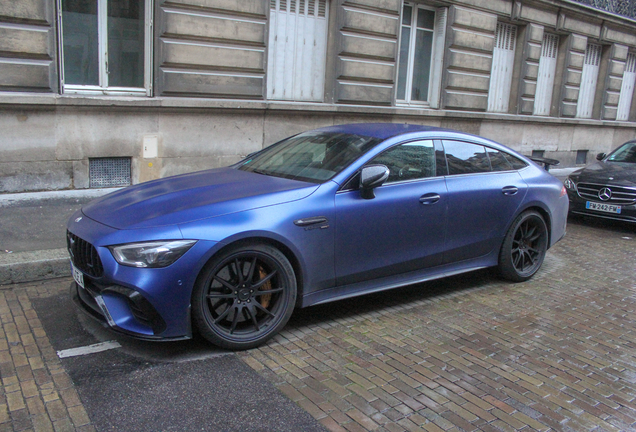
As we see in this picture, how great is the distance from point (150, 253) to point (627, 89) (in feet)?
67.6

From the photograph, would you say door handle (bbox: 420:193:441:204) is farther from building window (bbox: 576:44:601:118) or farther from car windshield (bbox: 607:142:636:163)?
building window (bbox: 576:44:601:118)

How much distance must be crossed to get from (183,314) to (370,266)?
1619 mm

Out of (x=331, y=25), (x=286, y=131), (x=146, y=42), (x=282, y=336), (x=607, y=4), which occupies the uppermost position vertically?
(x=607, y=4)

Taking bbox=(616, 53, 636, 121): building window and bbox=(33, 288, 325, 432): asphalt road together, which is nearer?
bbox=(33, 288, 325, 432): asphalt road

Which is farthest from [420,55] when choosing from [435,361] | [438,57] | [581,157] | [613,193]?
[435,361]

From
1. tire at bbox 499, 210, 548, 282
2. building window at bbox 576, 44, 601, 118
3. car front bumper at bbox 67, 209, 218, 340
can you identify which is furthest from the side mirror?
building window at bbox 576, 44, 601, 118

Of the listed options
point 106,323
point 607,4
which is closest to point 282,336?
point 106,323

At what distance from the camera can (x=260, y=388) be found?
357 cm

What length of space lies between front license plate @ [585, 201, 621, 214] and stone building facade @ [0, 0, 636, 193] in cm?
469

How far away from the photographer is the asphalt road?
3170 mm

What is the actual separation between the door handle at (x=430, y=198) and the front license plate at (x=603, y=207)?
5.17 m

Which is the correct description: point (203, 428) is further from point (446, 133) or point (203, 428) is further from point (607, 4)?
point (607, 4)

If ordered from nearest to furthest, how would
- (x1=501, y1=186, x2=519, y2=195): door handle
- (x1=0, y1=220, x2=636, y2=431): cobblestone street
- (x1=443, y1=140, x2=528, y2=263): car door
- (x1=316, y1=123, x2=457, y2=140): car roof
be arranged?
(x1=0, y1=220, x2=636, y2=431): cobblestone street, (x1=316, y1=123, x2=457, y2=140): car roof, (x1=443, y1=140, x2=528, y2=263): car door, (x1=501, y1=186, x2=519, y2=195): door handle

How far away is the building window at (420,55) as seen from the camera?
43.8ft
